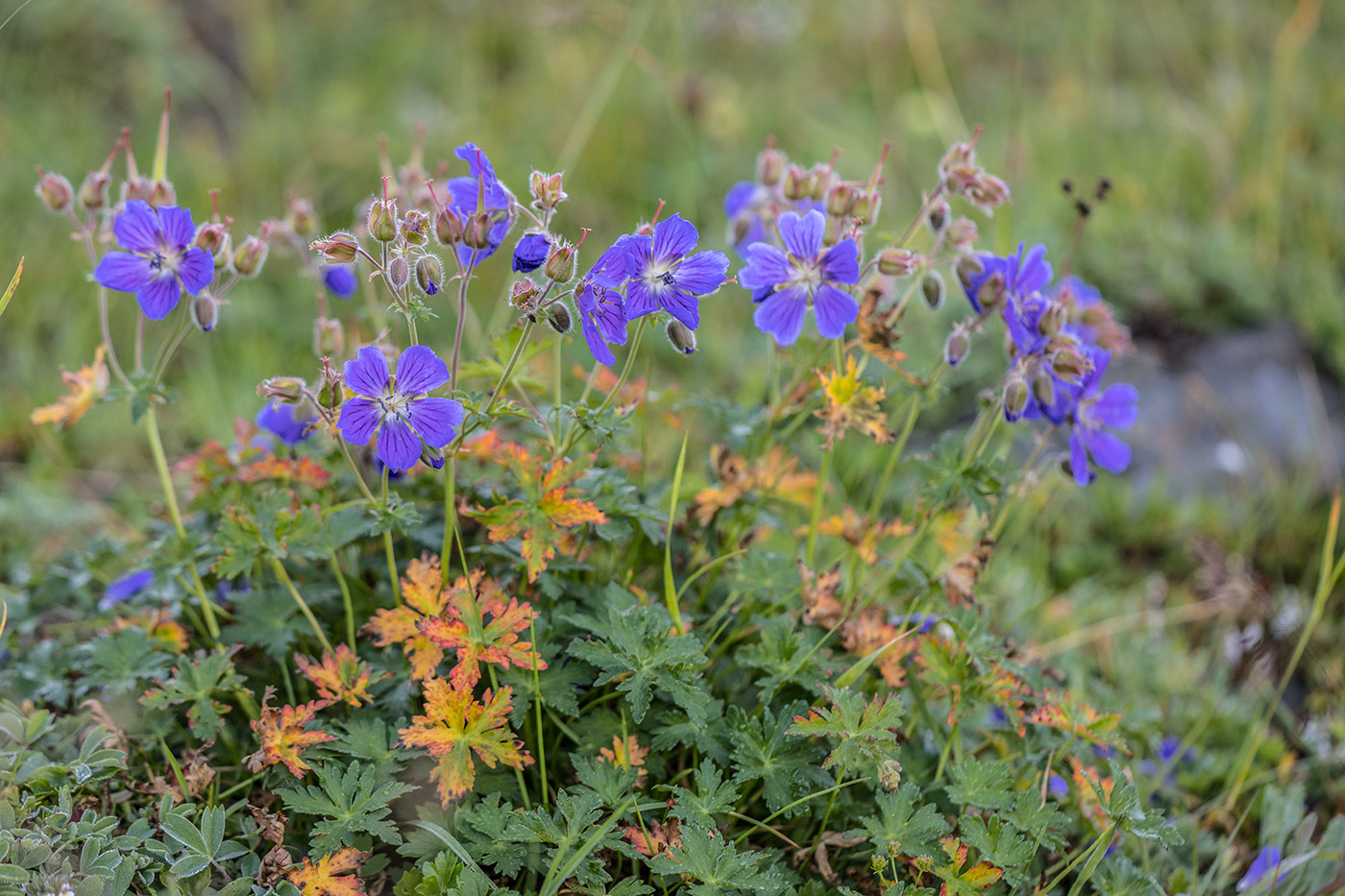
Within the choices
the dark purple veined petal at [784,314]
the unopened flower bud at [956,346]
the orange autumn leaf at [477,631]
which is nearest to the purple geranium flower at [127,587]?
the orange autumn leaf at [477,631]

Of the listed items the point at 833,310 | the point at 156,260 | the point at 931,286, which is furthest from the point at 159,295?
the point at 931,286

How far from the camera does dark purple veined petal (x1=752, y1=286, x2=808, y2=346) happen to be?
1.60m

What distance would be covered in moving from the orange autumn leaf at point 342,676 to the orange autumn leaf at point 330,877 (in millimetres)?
212

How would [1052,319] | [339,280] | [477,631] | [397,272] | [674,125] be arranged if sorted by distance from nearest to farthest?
[397,272]
[477,631]
[1052,319]
[339,280]
[674,125]

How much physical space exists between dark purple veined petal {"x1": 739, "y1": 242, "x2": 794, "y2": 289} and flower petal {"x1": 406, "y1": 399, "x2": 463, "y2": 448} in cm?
48

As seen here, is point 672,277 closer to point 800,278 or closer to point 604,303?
point 604,303

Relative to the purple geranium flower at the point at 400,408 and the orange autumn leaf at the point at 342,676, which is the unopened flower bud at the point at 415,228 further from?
the orange autumn leaf at the point at 342,676

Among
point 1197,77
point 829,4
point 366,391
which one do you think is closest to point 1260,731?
point 366,391

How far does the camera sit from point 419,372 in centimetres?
138

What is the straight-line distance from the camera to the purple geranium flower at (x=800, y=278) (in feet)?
5.16

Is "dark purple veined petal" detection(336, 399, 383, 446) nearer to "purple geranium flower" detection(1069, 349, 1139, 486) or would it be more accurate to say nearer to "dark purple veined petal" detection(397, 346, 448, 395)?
"dark purple veined petal" detection(397, 346, 448, 395)

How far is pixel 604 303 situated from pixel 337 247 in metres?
0.36

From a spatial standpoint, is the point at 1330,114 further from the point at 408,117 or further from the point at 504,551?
the point at 504,551

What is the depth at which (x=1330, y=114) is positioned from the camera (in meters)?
4.22
